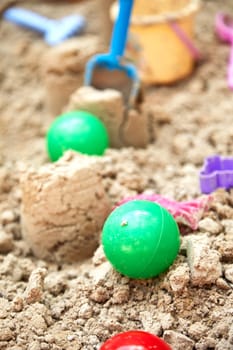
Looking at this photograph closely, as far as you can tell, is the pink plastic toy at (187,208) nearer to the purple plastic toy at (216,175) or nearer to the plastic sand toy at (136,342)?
the purple plastic toy at (216,175)

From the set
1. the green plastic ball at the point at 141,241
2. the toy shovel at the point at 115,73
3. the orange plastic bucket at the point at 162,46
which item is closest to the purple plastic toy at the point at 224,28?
the orange plastic bucket at the point at 162,46

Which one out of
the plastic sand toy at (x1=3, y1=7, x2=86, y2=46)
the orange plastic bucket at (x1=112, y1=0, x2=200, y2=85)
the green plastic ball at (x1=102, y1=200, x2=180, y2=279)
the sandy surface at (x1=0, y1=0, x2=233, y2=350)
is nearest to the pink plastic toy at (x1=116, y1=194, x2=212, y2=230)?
the sandy surface at (x1=0, y1=0, x2=233, y2=350)

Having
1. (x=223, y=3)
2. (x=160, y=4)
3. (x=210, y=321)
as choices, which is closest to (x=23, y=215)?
(x=210, y=321)

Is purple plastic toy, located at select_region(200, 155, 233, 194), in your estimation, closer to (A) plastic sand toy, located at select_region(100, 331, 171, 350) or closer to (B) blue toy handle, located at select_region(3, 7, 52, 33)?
(A) plastic sand toy, located at select_region(100, 331, 171, 350)

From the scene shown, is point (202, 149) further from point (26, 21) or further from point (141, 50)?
point (26, 21)

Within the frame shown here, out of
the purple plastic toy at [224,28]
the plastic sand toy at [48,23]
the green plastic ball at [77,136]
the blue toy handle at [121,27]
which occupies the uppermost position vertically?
the blue toy handle at [121,27]
